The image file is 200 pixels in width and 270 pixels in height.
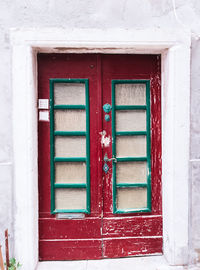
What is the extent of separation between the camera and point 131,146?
3641 millimetres

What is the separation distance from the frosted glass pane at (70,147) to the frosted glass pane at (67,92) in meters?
0.45

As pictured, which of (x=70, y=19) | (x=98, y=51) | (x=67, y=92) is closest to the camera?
(x=70, y=19)

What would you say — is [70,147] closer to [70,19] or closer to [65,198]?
[65,198]

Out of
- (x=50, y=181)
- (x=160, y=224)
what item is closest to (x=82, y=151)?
(x=50, y=181)

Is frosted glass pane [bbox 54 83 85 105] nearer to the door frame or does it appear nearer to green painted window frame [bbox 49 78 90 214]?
green painted window frame [bbox 49 78 90 214]

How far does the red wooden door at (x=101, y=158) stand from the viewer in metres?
3.55

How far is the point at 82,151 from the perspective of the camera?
3.59m

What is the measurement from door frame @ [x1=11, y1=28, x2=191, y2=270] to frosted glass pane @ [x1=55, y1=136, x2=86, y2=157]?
0.31 meters

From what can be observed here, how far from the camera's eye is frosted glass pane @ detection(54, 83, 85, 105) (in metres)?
3.56

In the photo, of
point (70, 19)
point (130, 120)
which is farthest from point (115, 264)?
point (70, 19)

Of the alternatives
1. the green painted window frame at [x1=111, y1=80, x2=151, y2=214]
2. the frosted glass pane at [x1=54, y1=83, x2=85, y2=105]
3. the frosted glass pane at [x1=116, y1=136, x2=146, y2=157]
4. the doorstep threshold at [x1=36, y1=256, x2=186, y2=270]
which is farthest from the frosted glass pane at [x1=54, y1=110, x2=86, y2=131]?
the doorstep threshold at [x1=36, y1=256, x2=186, y2=270]

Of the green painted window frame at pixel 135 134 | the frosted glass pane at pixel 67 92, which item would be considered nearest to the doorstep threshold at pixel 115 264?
the green painted window frame at pixel 135 134

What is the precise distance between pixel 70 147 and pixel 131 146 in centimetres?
78

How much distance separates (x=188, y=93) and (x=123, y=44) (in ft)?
3.17
